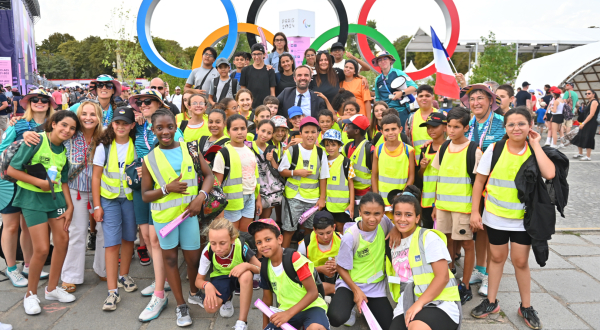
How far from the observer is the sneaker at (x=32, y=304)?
11.9 feet

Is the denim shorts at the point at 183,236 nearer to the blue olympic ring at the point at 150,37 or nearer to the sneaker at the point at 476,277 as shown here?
the sneaker at the point at 476,277

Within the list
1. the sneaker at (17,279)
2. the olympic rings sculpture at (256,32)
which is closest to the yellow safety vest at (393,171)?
the sneaker at (17,279)

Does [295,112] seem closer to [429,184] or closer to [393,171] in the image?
[393,171]

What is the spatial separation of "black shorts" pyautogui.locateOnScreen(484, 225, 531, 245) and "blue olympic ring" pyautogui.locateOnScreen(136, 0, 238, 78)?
866 centimetres

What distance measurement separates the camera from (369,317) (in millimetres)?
3232

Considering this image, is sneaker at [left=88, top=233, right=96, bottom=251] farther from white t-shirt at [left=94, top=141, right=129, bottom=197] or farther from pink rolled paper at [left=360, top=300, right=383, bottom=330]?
pink rolled paper at [left=360, top=300, right=383, bottom=330]

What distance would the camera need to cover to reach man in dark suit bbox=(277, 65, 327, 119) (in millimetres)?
5738

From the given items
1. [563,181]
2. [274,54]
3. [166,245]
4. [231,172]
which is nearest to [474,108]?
[563,181]

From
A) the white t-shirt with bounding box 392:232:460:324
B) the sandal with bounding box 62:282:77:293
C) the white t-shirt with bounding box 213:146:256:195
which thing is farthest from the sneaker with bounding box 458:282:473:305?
the sandal with bounding box 62:282:77:293

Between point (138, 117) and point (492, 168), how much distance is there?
358 centimetres

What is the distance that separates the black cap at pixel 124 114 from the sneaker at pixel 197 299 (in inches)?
73.0

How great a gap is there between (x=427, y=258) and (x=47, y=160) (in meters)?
3.60

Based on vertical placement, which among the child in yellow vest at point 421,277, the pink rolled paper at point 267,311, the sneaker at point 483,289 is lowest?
the sneaker at point 483,289

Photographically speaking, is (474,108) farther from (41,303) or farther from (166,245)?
(41,303)
